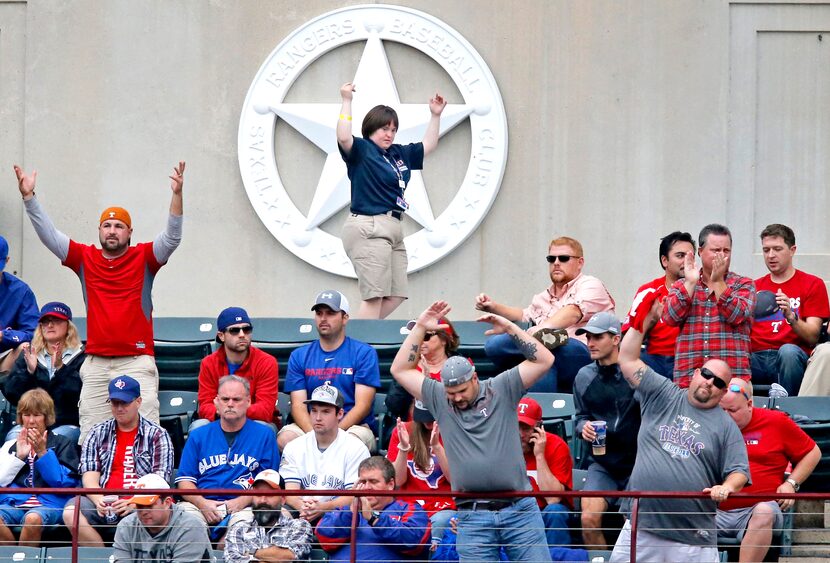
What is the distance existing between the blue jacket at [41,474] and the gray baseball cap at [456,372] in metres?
2.60

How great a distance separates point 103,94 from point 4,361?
3.30 meters

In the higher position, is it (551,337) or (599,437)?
(551,337)

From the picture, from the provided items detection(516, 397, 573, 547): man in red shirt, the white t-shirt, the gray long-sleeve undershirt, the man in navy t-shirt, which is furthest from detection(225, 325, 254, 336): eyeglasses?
detection(516, 397, 573, 547): man in red shirt

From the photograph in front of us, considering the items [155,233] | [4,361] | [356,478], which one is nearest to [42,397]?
[4,361]

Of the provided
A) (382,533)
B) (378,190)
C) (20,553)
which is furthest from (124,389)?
(378,190)

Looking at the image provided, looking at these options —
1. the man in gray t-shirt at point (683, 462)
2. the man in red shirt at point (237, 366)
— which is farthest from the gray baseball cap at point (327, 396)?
the man in gray t-shirt at point (683, 462)

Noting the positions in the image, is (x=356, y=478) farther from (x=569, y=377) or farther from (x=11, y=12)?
(x=11, y=12)

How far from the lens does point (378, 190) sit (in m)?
11.5

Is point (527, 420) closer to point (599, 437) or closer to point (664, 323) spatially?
point (599, 437)

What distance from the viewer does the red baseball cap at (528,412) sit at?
9.23 meters

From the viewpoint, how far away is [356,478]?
934cm

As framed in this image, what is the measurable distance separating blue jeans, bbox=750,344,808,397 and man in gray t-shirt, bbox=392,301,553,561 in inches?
115

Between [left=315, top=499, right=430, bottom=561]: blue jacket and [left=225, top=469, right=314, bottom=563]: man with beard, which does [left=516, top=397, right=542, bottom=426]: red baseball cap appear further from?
[left=225, top=469, right=314, bottom=563]: man with beard

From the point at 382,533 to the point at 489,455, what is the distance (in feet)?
2.49
